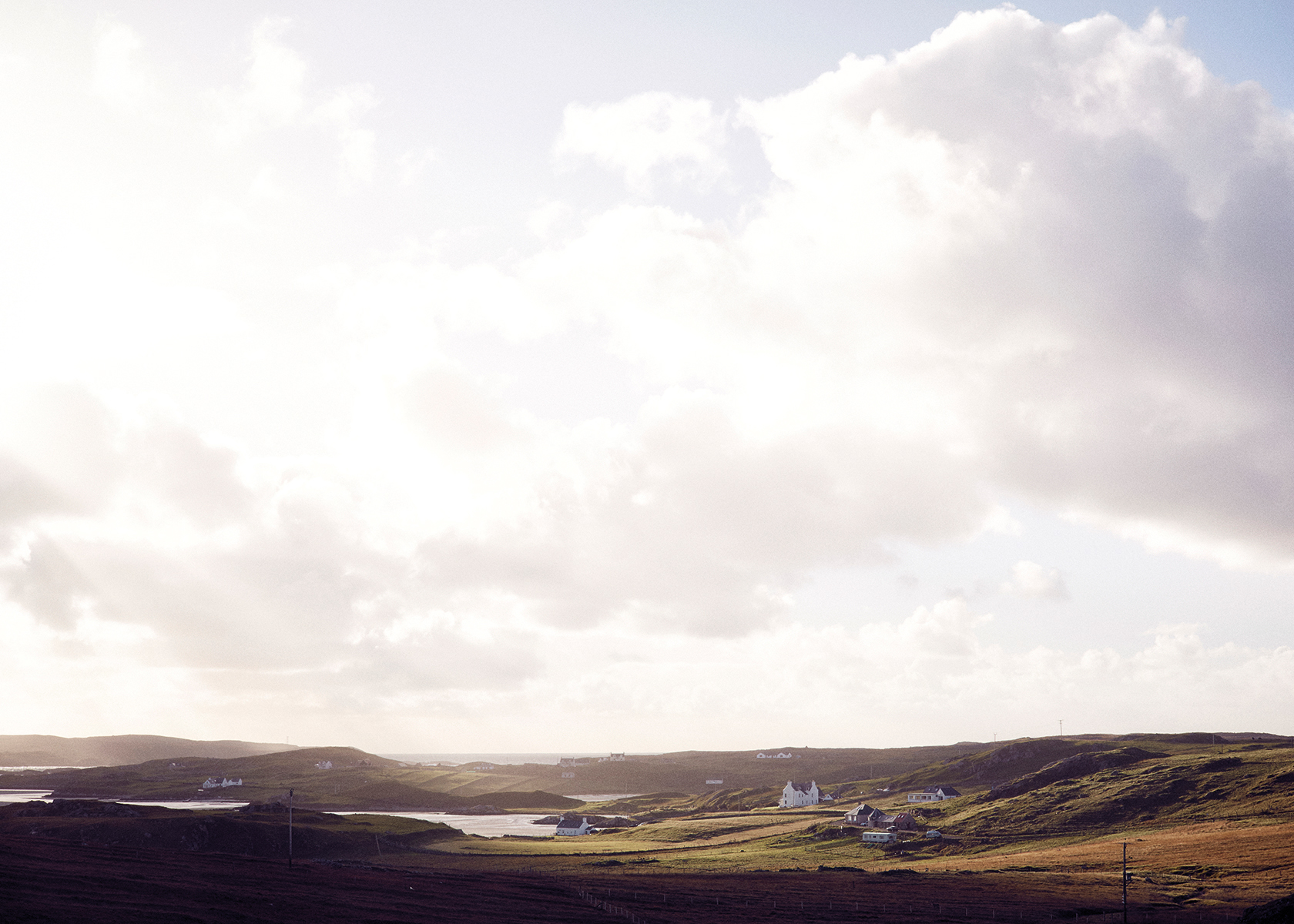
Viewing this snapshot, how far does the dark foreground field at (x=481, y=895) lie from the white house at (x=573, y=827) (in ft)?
191

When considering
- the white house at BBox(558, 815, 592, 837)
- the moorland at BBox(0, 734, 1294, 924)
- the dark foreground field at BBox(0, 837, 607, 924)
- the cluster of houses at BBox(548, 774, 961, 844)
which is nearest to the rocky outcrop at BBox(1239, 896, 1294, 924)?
the moorland at BBox(0, 734, 1294, 924)

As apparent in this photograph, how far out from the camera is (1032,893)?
283 feet

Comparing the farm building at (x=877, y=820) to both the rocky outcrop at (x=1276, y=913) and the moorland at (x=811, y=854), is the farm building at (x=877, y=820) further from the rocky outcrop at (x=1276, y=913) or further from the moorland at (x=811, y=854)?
the rocky outcrop at (x=1276, y=913)

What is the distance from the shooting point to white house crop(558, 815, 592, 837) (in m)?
159

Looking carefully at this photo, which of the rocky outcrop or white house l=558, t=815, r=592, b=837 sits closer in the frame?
the rocky outcrop

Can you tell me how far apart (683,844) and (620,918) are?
68.9 meters

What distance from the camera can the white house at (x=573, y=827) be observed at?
158625 millimetres

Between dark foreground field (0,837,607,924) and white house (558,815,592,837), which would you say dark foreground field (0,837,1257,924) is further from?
white house (558,815,592,837)

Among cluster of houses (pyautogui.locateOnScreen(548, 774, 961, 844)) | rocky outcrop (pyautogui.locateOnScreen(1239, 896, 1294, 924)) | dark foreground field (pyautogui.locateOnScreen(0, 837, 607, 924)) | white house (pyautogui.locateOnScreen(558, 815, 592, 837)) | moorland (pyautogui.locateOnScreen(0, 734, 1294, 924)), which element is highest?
rocky outcrop (pyautogui.locateOnScreen(1239, 896, 1294, 924))

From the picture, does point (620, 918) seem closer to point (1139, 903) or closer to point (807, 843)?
point (1139, 903)

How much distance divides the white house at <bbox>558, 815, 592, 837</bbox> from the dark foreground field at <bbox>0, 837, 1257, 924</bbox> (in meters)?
58.2

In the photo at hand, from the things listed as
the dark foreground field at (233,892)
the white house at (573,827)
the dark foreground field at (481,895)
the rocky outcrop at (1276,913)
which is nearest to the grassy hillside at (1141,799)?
the dark foreground field at (481,895)

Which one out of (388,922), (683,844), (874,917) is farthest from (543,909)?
(683,844)

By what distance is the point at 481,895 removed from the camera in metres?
81.6
